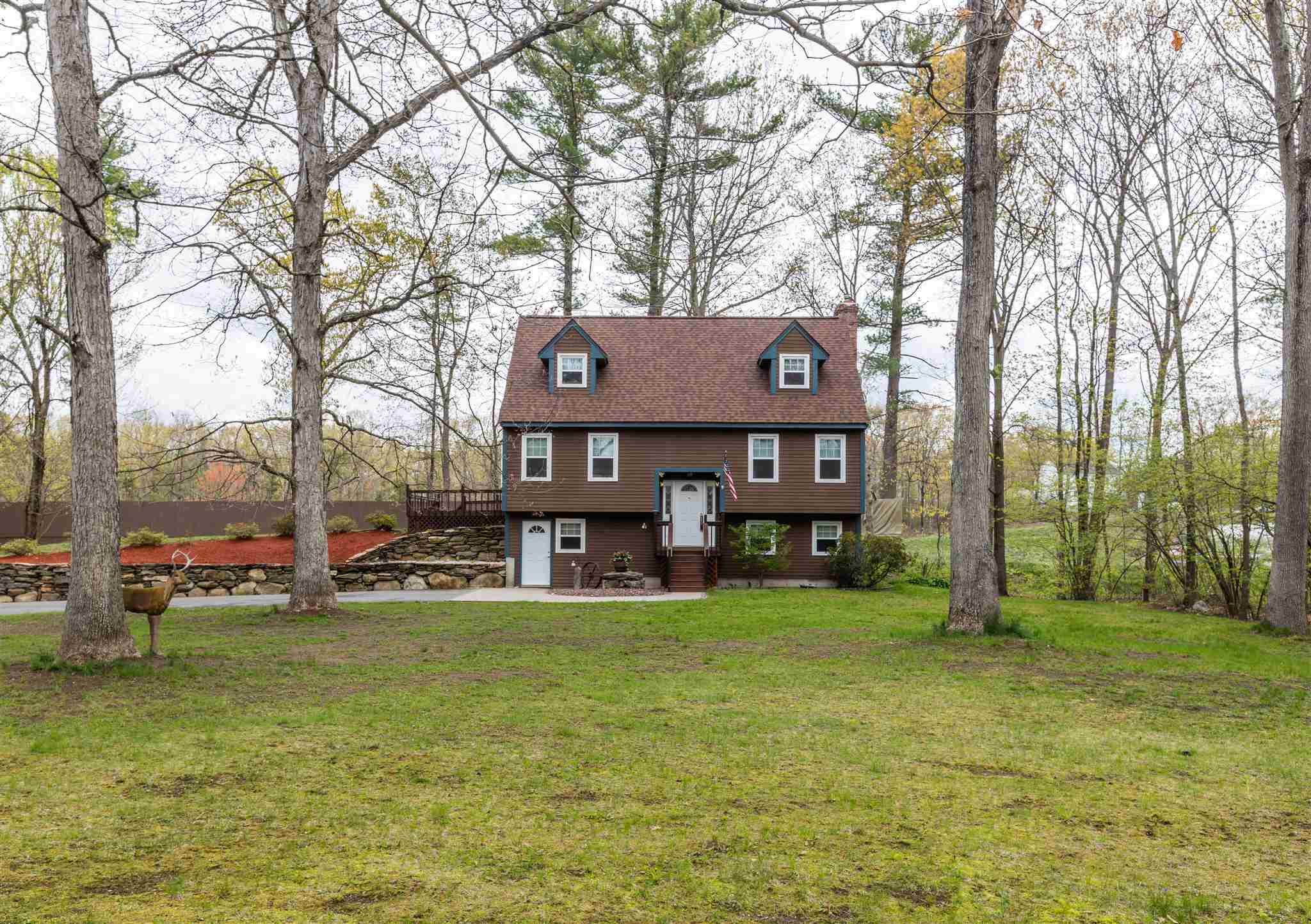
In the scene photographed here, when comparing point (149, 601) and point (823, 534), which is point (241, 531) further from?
point (149, 601)

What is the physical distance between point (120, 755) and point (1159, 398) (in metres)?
22.3

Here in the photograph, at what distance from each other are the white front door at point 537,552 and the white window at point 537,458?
1.33 meters

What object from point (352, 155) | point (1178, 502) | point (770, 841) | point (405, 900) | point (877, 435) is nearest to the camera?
point (405, 900)

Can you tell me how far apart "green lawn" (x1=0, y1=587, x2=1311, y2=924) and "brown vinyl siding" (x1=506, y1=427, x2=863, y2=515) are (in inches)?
539

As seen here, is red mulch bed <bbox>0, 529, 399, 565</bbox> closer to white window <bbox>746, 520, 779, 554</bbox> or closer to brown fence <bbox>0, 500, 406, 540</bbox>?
brown fence <bbox>0, 500, 406, 540</bbox>

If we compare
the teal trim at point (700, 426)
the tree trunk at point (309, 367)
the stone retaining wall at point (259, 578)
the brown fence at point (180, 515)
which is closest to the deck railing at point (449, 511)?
the stone retaining wall at point (259, 578)

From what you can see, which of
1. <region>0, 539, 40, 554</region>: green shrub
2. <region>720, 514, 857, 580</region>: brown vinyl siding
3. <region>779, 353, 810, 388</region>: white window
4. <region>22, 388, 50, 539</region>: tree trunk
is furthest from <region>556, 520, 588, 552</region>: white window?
<region>22, 388, 50, 539</region>: tree trunk

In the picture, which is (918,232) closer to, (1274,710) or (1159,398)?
(1159,398)

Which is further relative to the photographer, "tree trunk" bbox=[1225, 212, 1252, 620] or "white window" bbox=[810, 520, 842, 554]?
"white window" bbox=[810, 520, 842, 554]

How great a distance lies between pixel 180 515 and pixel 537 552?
53.9ft

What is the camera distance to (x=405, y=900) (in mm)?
3562

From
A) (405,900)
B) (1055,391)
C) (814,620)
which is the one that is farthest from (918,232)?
(405,900)

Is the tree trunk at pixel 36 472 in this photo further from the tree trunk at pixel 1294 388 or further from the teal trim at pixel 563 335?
the tree trunk at pixel 1294 388

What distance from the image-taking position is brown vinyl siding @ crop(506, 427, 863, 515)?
79.5ft
